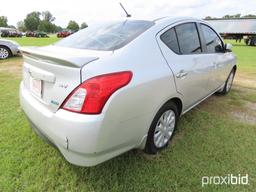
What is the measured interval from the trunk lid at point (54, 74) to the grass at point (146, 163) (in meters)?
0.80

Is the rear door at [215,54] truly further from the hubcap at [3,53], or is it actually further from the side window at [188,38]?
the hubcap at [3,53]

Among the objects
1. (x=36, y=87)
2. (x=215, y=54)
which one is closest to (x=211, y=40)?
(x=215, y=54)

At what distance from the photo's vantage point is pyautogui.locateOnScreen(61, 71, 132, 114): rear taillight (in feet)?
5.55

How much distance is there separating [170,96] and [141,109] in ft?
1.77

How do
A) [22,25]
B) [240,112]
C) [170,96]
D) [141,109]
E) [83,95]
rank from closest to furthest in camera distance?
[83,95] < [141,109] < [170,96] < [240,112] < [22,25]

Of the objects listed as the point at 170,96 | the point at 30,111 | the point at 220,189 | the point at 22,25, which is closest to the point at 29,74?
the point at 30,111

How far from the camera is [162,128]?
101 inches

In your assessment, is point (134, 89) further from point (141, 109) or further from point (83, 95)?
point (83, 95)

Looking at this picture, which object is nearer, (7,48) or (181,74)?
(181,74)

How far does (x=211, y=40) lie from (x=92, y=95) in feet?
9.05

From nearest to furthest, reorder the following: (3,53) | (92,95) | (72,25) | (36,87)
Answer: (92,95) < (36,87) < (3,53) < (72,25)

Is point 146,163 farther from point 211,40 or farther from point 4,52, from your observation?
point 4,52

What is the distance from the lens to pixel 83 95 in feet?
5.58

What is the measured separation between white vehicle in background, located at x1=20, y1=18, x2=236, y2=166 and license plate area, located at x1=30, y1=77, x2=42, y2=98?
0.01 m
